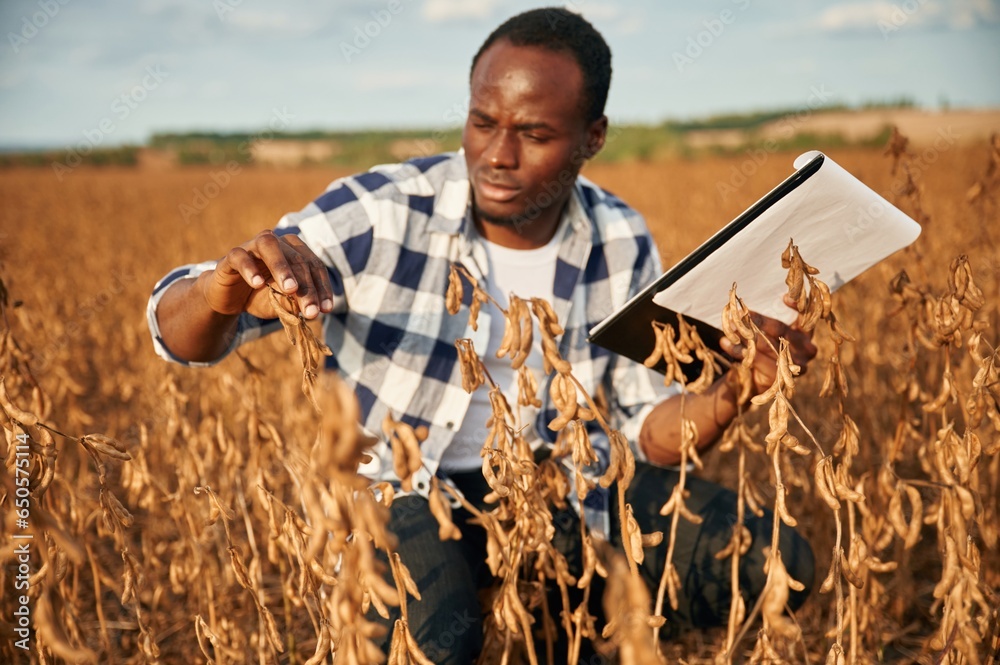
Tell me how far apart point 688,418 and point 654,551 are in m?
0.57

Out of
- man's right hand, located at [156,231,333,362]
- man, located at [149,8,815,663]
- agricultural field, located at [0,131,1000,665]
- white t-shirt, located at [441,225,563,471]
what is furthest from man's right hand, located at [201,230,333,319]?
white t-shirt, located at [441,225,563,471]

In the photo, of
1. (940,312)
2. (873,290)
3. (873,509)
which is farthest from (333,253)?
(873,290)

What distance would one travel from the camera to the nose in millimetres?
1832

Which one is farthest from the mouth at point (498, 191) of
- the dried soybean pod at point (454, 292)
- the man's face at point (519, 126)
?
the dried soybean pod at point (454, 292)

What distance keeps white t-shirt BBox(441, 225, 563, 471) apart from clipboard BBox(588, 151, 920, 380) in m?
0.51

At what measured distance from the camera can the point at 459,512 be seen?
1.89 metres

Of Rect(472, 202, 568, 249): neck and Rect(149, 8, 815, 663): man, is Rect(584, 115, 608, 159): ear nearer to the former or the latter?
Rect(149, 8, 815, 663): man

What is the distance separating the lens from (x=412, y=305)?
187cm

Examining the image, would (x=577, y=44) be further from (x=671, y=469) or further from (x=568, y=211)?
(x=671, y=469)

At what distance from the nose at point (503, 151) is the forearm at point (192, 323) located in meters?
0.72

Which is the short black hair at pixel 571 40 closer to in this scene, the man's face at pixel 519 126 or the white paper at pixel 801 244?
the man's face at pixel 519 126

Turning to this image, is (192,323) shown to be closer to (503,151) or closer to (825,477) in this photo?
(503,151)

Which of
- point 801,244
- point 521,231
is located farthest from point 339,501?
point 521,231

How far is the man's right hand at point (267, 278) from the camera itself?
113 cm
